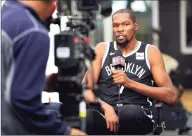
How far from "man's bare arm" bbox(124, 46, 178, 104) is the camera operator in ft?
4.46

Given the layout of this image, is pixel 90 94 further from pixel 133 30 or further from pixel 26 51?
pixel 133 30

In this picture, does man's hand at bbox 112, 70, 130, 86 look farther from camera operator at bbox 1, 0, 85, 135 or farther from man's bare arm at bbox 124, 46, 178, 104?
camera operator at bbox 1, 0, 85, 135

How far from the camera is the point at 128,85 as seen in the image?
418cm

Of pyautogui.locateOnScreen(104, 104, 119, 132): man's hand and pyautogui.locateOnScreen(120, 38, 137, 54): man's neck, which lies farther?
pyautogui.locateOnScreen(120, 38, 137, 54): man's neck

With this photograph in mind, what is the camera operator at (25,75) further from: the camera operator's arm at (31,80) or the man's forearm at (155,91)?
the man's forearm at (155,91)

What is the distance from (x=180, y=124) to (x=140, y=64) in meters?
2.86

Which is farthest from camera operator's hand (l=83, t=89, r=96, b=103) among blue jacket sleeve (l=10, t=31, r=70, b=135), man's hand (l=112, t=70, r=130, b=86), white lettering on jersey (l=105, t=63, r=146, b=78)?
white lettering on jersey (l=105, t=63, r=146, b=78)

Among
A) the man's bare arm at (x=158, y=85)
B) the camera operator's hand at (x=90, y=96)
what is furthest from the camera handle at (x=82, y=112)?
the man's bare arm at (x=158, y=85)

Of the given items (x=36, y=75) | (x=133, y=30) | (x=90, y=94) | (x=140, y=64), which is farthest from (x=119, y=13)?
(x=36, y=75)

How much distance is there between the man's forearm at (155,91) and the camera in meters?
4.20

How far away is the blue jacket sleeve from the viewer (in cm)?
277

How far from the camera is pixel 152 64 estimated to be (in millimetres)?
4355

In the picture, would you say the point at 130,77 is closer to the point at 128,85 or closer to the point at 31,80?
the point at 128,85

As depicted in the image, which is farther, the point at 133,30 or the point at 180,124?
the point at 180,124
